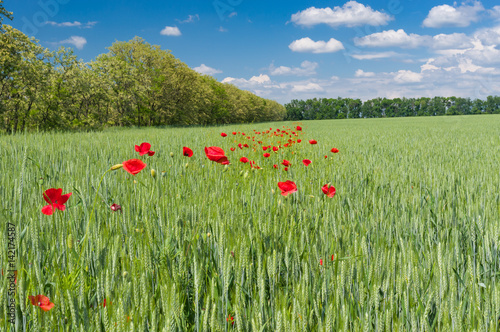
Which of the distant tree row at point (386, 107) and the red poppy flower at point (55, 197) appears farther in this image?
the distant tree row at point (386, 107)

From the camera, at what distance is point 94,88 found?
1973cm

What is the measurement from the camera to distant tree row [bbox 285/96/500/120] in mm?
98438

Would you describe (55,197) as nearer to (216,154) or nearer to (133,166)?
(133,166)

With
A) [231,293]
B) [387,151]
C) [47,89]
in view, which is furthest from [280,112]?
[231,293]

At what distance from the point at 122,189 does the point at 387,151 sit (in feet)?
19.9

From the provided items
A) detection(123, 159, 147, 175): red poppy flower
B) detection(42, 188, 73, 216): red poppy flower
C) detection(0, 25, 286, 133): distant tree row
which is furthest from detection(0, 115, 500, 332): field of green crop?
detection(0, 25, 286, 133): distant tree row

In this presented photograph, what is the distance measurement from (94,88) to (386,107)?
368 feet

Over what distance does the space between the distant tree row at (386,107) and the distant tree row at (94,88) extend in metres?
82.6

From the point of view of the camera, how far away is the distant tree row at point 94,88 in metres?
13.9

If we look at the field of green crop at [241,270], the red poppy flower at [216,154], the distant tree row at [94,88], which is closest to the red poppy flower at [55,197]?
the field of green crop at [241,270]

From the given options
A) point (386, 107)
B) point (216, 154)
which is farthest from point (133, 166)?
point (386, 107)

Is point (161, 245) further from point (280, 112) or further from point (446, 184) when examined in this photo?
point (280, 112)

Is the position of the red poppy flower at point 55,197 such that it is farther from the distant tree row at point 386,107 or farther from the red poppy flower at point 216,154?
the distant tree row at point 386,107

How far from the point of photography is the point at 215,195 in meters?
2.41
